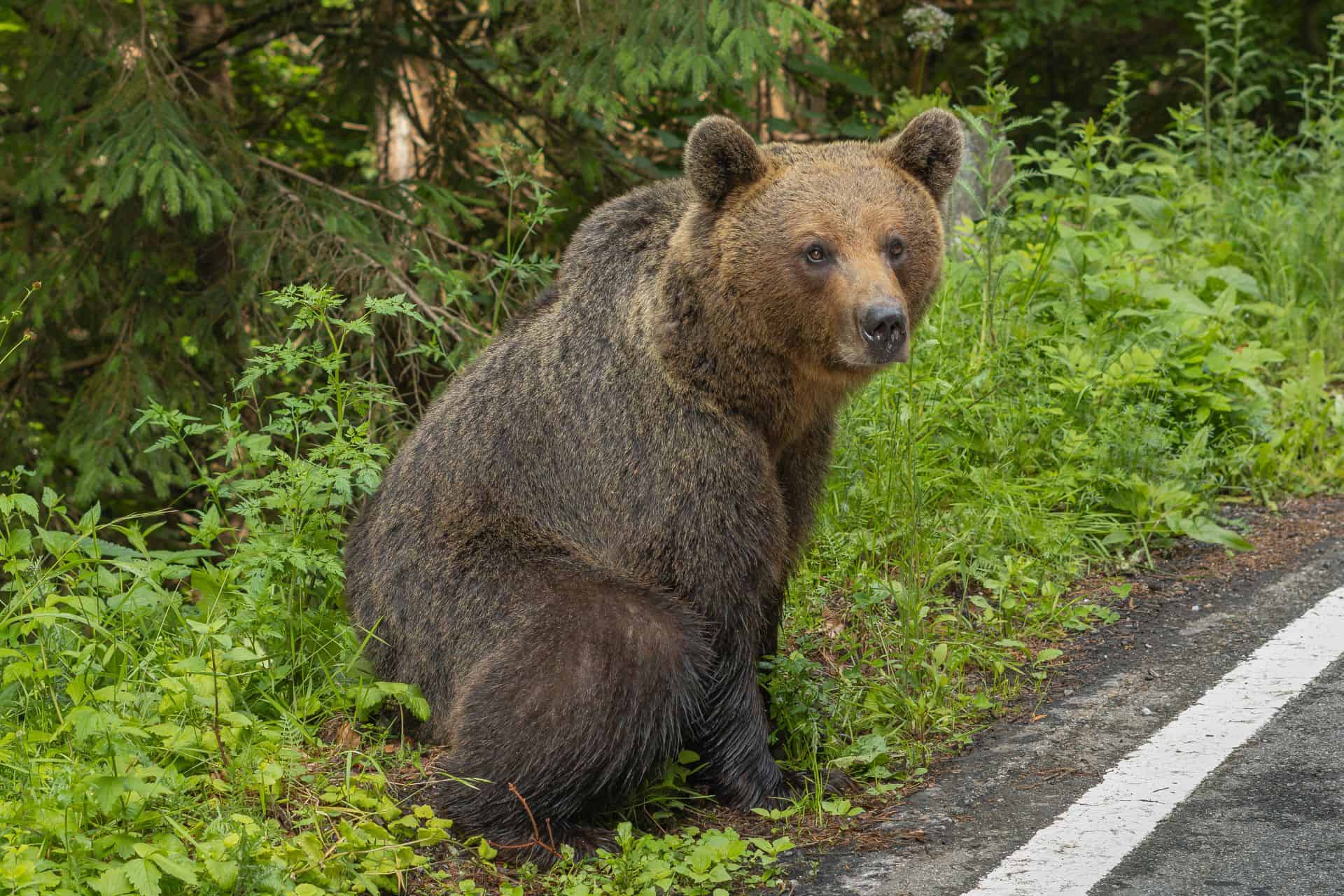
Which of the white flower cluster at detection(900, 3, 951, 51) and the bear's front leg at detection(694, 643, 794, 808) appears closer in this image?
the bear's front leg at detection(694, 643, 794, 808)

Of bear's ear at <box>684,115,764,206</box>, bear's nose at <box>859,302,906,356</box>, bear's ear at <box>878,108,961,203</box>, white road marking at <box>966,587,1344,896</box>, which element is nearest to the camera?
white road marking at <box>966,587,1344,896</box>

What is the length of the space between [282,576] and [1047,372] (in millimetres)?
3529

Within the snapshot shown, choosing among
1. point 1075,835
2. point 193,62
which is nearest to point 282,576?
point 1075,835

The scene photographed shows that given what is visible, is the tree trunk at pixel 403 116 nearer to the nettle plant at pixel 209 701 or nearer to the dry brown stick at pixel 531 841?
the nettle plant at pixel 209 701

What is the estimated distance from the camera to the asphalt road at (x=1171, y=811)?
322cm

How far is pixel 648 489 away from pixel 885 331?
827mm

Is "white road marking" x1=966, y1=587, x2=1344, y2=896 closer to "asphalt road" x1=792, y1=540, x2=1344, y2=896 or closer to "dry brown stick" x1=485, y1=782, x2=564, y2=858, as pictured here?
"asphalt road" x1=792, y1=540, x2=1344, y2=896

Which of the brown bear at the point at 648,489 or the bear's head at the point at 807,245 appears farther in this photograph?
the bear's head at the point at 807,245

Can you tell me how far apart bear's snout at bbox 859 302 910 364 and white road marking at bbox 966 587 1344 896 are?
134 cm

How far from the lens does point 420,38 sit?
826 cm

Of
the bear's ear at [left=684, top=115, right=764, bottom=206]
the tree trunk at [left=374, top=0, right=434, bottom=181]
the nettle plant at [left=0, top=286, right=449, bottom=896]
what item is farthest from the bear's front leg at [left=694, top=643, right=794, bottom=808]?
the tree trunk at [left=374, top=0, right=434, bottom=181]

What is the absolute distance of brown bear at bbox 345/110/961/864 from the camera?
3.72 m

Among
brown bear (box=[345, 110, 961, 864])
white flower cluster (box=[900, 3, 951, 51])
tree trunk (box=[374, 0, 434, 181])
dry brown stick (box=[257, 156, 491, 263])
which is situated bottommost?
brown bear (box=[345, 110, 961, 864])

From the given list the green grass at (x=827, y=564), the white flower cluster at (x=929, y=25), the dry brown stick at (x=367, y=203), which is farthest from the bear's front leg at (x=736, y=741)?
the white flower cluster at (x=929, y=25)
